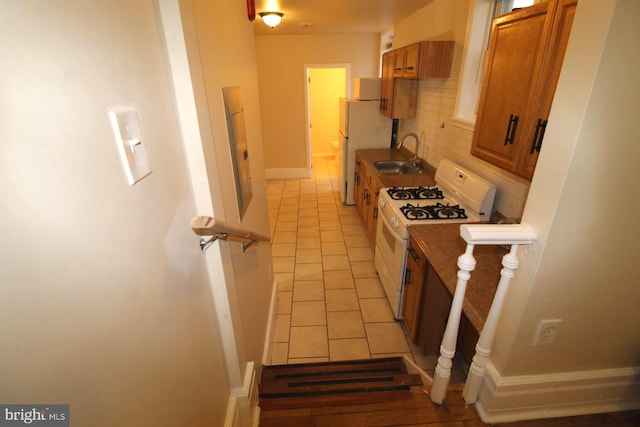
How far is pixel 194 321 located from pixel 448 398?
1.28 m

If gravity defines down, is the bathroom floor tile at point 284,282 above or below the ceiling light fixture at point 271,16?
below

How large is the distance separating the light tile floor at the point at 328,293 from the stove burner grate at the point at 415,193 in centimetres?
103

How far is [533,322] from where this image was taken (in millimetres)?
1210

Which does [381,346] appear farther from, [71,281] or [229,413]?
[71,281]

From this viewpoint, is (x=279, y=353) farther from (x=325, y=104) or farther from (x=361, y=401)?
(x=325, y=104)

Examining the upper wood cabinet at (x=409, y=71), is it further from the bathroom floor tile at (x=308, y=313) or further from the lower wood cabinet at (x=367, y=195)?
the bathroom floor tile at (x=308, y=313)

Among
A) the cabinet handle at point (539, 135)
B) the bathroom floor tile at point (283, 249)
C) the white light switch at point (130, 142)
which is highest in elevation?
the white light switch at point (130, 142)

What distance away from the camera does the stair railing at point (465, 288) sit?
109 cm

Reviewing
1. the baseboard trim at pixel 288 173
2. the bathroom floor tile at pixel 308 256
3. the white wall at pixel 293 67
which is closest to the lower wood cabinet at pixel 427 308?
the bathroom floor tile at pixel 308 256

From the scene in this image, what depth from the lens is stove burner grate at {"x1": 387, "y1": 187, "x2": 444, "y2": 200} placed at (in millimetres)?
2672

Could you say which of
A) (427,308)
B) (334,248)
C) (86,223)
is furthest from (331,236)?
(86,223)

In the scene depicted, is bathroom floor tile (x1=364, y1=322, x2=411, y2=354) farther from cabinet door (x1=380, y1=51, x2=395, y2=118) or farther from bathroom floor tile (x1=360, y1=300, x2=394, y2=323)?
cabinet door (x1=380, y1=51, x2=395, y2=118)

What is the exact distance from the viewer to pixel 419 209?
2381 millimetres

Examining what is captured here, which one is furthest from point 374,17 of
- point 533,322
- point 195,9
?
point 533,322
